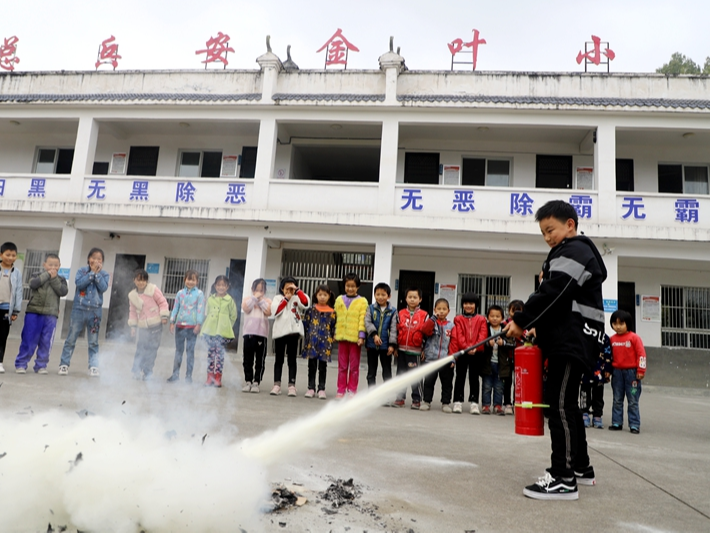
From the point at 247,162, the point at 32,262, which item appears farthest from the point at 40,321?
the point at 32,262

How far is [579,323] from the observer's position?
318 centimetres

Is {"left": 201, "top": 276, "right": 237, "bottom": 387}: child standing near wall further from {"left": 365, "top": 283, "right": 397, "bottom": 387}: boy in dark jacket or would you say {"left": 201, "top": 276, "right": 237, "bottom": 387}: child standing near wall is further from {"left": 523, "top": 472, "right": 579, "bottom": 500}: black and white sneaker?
{"left": 523, "top": 472, "right": 579, "bottom": 500}: black and white sneaker

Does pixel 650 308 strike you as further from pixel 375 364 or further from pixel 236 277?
pixel 236 277

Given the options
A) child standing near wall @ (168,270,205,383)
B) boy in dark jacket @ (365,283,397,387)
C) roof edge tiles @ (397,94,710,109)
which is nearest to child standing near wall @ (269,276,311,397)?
boy in dark jacket @ (365,283,397,387)

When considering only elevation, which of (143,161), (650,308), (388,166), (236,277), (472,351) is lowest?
(472,351)

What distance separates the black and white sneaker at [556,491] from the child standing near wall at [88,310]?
604 centimetres

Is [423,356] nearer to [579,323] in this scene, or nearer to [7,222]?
[579,323]

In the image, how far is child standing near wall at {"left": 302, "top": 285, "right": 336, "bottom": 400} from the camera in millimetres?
6895

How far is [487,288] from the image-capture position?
1305 centimetres

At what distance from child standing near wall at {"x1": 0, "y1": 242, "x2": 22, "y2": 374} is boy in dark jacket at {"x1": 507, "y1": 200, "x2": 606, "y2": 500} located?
6.68 meters

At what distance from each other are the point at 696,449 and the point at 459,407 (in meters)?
2.56

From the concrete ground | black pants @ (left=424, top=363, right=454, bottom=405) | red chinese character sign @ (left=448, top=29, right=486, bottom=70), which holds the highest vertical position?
red chinese character sign @ (left=448, top=29, right=486, bottom=70)

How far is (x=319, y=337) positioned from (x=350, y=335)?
44 centimetres

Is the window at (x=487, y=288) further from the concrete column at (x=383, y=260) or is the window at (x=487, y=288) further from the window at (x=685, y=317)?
the window at (x=685, y=317)
